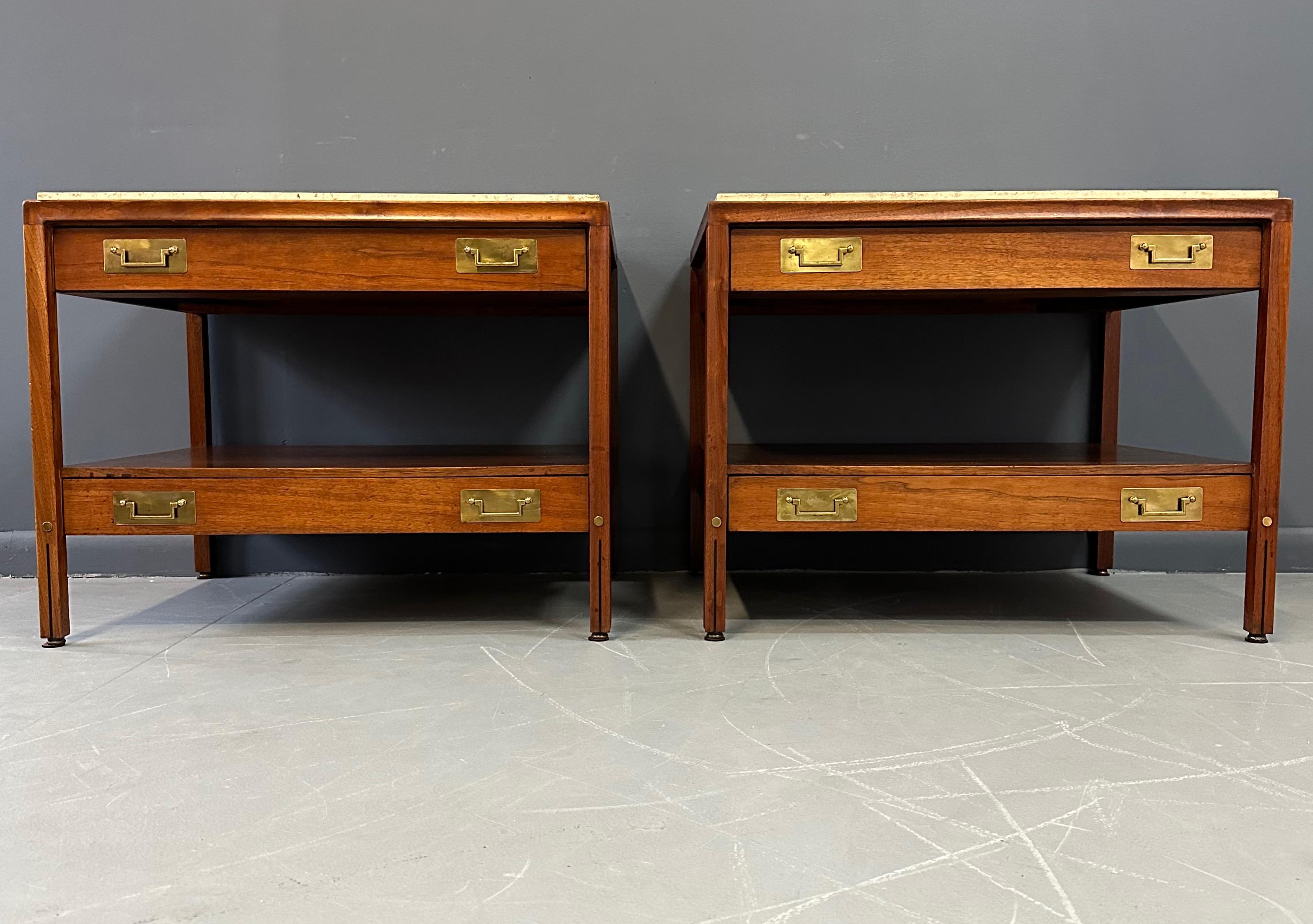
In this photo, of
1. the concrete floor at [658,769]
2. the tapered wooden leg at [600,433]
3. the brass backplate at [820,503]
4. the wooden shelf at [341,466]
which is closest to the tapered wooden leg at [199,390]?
the wooden shelf at [341,466]

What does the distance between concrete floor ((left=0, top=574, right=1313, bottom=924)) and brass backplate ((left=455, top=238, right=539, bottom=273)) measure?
2.02 ft

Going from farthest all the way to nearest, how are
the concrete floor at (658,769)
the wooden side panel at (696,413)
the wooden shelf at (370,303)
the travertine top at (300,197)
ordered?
the wooden side panel at (696,413)
the wooden shelf at (370,303)
the travertine top at (300,197)
the concrete floor at (658,769)

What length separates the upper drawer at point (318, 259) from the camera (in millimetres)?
1390

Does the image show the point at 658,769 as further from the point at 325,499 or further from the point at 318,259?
the point at 318,259

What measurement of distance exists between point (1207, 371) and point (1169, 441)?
179mm

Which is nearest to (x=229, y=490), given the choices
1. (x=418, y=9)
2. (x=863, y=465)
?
(x=863, y=465)

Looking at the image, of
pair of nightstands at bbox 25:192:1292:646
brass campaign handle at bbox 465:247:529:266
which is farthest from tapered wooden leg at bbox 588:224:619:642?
brass campaign handle at bbox 465:247:529:266

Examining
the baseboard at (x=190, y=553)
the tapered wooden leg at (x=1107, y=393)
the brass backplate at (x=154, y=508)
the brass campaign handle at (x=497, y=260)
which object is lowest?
the baseboard at (x=190, y=553)

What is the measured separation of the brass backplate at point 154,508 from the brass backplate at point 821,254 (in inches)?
41.4

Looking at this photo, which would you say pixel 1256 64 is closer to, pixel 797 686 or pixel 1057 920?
pixel 797 686

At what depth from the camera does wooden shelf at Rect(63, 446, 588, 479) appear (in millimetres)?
1427

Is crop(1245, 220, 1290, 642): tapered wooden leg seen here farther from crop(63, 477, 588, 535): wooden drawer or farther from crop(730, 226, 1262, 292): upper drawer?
crop(63, 477, 588, 535): wooden drawer

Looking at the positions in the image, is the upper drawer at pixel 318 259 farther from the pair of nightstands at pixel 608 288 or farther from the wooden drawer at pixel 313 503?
the wooden drawer at pixel 313 503

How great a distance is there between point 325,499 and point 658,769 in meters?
0.79
